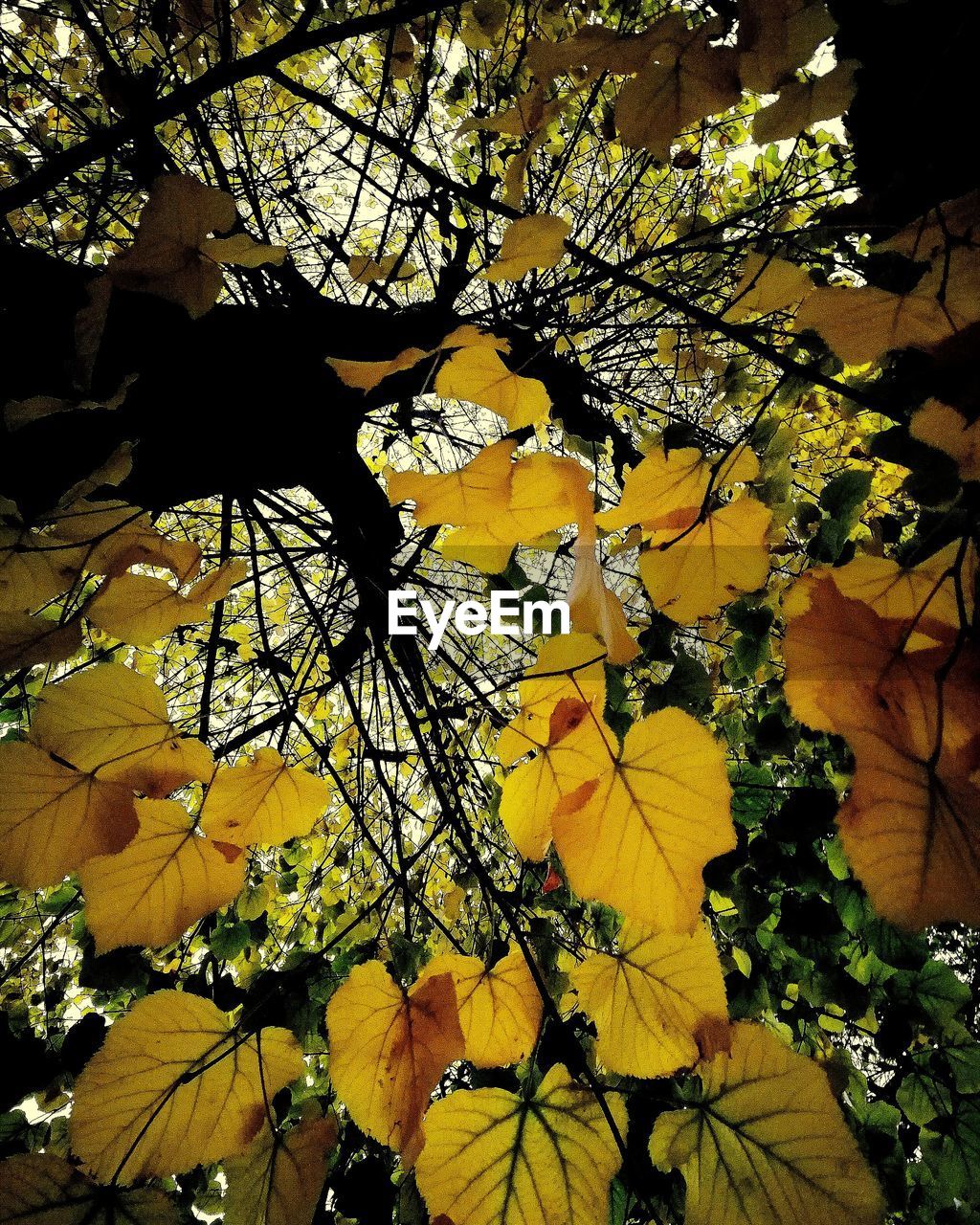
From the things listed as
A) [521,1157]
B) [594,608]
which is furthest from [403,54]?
[521,1157]

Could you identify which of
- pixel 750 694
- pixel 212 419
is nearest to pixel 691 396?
pixel 750 694

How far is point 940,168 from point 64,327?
125 centimetres

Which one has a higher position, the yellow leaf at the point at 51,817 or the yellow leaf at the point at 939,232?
the yellow leaf at the point at 939,232

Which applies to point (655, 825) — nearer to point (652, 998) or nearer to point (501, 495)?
point (652, 998)

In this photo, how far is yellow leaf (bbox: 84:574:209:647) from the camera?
2.67ft

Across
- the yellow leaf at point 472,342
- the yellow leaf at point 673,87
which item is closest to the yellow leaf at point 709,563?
the yellow leaf at point 472,342

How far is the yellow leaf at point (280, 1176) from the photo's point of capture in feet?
2.24

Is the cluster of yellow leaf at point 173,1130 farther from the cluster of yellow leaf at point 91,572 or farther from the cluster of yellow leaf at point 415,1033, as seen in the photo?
the cluster of yellow leaf at point 91,572

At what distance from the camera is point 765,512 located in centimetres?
83

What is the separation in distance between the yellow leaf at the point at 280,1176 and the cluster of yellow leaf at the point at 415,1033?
7 centimetres

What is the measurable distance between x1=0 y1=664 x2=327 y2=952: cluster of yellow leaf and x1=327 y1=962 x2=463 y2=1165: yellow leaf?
251 millimetres

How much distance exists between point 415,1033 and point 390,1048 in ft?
0.12

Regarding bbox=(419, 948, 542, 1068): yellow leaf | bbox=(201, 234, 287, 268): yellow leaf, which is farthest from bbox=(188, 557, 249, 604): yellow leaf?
bbox=(419, 948, 542, 1068): yellow leaf

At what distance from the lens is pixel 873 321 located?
609mm
